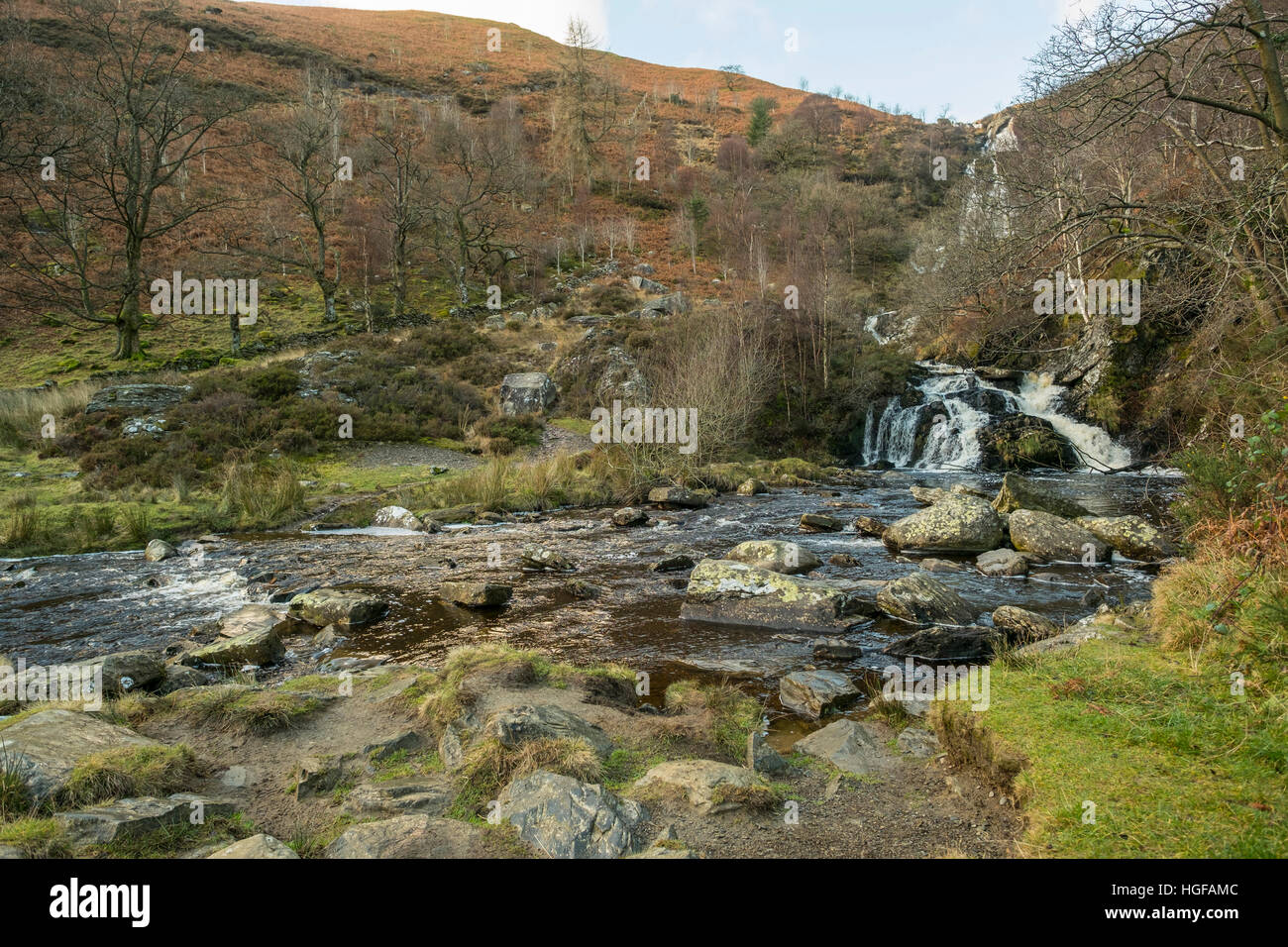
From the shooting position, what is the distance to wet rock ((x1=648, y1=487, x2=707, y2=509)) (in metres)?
18.1

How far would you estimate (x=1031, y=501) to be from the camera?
14430 millimetres

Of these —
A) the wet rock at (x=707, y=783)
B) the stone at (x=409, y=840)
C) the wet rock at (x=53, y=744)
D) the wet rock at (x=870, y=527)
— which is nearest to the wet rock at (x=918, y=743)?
→ the wet rock at (x=707, y=783)

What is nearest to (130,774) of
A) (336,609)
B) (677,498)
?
(336,609)

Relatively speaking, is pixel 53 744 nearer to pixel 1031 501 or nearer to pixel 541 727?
pixel 541 727

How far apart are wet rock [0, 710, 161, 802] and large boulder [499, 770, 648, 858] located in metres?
2.63

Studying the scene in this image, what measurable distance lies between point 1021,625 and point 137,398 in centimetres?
2553

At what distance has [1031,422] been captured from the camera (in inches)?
984

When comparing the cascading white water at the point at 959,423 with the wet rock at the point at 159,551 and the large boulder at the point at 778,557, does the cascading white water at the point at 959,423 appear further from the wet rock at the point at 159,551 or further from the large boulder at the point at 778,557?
the wet rock at the point at 159,551

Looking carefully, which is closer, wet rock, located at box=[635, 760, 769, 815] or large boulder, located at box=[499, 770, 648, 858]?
large boulder, located at box=[499, 770, 648, 858]

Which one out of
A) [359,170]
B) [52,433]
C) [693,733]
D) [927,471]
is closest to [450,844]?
[693,733]

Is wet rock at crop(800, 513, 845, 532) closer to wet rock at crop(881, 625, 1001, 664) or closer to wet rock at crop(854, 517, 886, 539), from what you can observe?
wet rock at crop(854, 517, 886, 539)

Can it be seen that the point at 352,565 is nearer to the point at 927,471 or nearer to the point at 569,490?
the point at 569,490

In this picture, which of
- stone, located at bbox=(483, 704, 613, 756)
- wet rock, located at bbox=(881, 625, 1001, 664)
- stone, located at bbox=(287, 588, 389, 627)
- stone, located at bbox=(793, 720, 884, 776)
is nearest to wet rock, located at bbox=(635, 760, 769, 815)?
stone, located at bbox=(483, 704, 613, 756)

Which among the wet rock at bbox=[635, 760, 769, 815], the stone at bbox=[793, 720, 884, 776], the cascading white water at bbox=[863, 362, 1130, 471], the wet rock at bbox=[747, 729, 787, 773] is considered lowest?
the stone at bbox=[793, 720, 884, 776]
